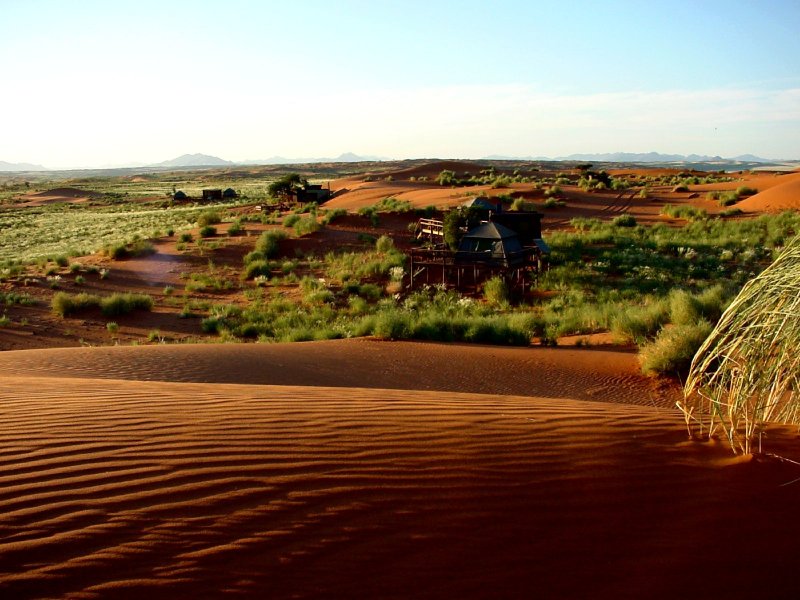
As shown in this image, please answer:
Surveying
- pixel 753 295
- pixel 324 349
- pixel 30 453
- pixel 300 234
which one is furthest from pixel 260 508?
pixel 300 234

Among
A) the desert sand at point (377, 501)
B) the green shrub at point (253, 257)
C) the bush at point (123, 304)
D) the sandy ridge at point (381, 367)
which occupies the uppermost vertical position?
the desert sand at point (377, 501)

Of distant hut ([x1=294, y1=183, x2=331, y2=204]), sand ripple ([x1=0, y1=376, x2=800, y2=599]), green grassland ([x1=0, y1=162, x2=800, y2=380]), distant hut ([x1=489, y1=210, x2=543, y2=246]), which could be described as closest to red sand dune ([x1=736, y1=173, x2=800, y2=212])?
green grassland ([x1=0, y1=162, x2=800, y2=380])

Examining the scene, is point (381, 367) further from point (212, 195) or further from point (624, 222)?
point (212, 195)

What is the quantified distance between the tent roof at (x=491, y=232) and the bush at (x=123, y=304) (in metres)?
10.3

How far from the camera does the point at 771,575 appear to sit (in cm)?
397

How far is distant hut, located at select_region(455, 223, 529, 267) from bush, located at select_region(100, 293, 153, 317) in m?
9.84

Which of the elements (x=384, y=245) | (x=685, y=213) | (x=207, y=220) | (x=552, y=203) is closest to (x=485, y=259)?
(x=384, y=245)

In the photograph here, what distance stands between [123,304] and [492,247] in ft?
37.4

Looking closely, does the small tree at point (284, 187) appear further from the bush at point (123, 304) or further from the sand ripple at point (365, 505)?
the sand ripple at point (365, 505)

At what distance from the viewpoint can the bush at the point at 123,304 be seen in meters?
20.4

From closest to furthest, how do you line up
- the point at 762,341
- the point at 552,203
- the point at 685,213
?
the point at 762,341 < the point at 685,213 < the point at 552,203

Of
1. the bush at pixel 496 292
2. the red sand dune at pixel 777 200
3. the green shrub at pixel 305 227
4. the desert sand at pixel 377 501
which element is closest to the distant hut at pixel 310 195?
the green shrub at pixel 305 227

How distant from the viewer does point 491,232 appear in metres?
22.5

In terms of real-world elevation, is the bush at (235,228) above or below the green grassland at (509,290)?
above
